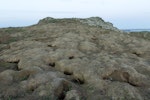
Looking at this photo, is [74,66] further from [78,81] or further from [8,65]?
[8,65]

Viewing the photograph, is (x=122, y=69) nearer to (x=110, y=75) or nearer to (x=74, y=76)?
(x=110, y=75)

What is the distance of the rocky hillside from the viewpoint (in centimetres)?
1473

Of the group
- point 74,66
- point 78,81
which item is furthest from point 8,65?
point 78,81

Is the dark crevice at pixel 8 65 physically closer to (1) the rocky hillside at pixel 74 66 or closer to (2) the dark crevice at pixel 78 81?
(1) the rocky hillside at pixel 74 66

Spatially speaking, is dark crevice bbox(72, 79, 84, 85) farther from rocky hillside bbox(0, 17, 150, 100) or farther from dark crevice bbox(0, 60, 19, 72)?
dark crevice bbox(0, 60, 19, 72)

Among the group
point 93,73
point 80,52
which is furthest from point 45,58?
point 93,73

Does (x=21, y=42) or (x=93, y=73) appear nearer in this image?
(x=93, y=73)

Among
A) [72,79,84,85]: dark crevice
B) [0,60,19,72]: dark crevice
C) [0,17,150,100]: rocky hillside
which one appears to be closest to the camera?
[0,17,150,100]: rocky hillside

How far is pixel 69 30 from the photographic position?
24844 mm

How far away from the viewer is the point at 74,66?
1700cm

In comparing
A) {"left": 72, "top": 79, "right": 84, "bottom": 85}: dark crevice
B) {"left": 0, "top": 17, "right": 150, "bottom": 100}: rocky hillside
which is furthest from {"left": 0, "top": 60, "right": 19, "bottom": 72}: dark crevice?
{"left": 72, "top": 79, "right": 84, "bottom": 85}: dark crevice

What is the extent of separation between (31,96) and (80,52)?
5738 millimetres

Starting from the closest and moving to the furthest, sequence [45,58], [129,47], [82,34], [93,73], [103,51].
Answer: [93,73], [45,58], [103,51], [129,47], [82,34]

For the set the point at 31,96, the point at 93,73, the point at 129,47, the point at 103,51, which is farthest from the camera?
the point at 129,47
